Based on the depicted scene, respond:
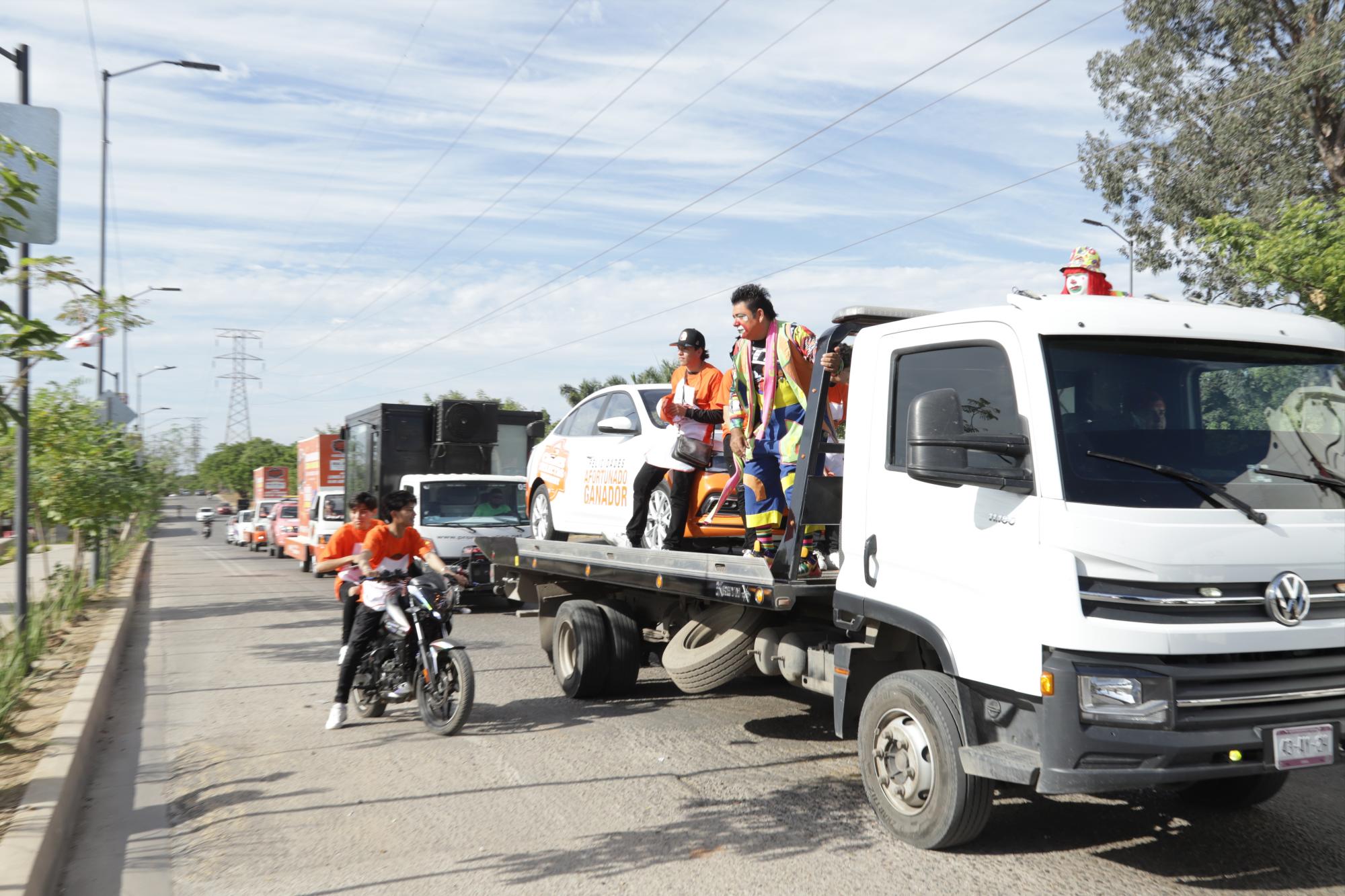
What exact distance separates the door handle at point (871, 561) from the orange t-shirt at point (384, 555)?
151 inches

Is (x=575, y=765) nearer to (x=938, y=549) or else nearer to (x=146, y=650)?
(x=938, y=549)

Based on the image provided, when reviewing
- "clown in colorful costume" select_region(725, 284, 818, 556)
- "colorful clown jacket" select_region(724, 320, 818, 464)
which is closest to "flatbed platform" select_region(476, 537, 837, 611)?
"clown in colorful costume" select_region(725, 284, 818, 556)

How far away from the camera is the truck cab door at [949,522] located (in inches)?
176

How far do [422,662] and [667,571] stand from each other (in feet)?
6.48

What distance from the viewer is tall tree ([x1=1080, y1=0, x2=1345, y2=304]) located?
2462cm

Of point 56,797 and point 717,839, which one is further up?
point 56,797

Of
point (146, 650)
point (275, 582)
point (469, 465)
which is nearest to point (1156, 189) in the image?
point (469, 465)

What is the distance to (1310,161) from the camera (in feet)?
82.9

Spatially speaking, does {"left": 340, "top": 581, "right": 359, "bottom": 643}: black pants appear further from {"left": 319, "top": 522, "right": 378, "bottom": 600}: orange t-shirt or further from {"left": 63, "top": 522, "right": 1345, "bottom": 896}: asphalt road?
{"left": 63, "top": 522, "right": 1345, "bottom": 896}: asphalt road

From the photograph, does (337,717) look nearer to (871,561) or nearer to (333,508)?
(871,561)

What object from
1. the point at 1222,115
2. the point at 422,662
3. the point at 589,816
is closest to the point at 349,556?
the point at 422,662

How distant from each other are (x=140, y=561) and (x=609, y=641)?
25251 mm

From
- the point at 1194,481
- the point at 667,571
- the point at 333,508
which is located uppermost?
the point at 1194,481

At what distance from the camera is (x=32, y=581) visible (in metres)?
19.3
